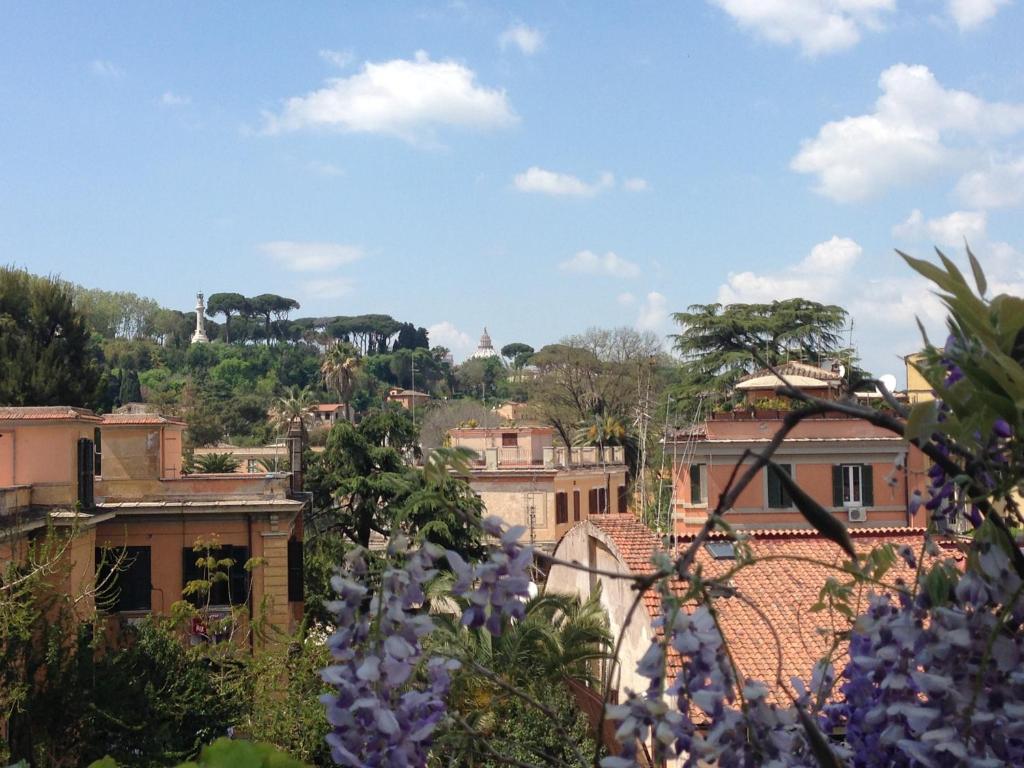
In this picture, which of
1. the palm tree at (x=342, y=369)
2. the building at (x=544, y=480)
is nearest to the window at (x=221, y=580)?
the building at (x=544, y=480)

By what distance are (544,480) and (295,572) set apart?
66.2 feet

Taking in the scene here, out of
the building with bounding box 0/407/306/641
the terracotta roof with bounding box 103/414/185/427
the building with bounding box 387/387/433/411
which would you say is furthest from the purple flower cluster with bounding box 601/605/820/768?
the building with bounding box 387/387/433/411

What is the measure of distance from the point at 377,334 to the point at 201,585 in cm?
12771

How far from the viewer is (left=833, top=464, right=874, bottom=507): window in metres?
28.4

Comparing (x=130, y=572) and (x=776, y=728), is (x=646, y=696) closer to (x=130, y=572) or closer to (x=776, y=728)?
(x=776, y=728)

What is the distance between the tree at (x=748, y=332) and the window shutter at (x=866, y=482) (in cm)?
1139

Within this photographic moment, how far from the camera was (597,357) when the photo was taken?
5569 centimetres

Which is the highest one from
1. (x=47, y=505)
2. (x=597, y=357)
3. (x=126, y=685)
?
(x=597, y=357)

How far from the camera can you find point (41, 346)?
1624 inches

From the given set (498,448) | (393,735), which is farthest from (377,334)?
(393,735)

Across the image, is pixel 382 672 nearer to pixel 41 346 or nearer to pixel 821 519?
pixel 821 519

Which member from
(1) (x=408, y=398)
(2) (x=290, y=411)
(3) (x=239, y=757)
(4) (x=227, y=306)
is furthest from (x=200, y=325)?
(3) (x=239, y=757)

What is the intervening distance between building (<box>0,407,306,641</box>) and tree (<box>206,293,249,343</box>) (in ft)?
423

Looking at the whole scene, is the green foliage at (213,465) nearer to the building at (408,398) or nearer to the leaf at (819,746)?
the leaf at (819,746)
